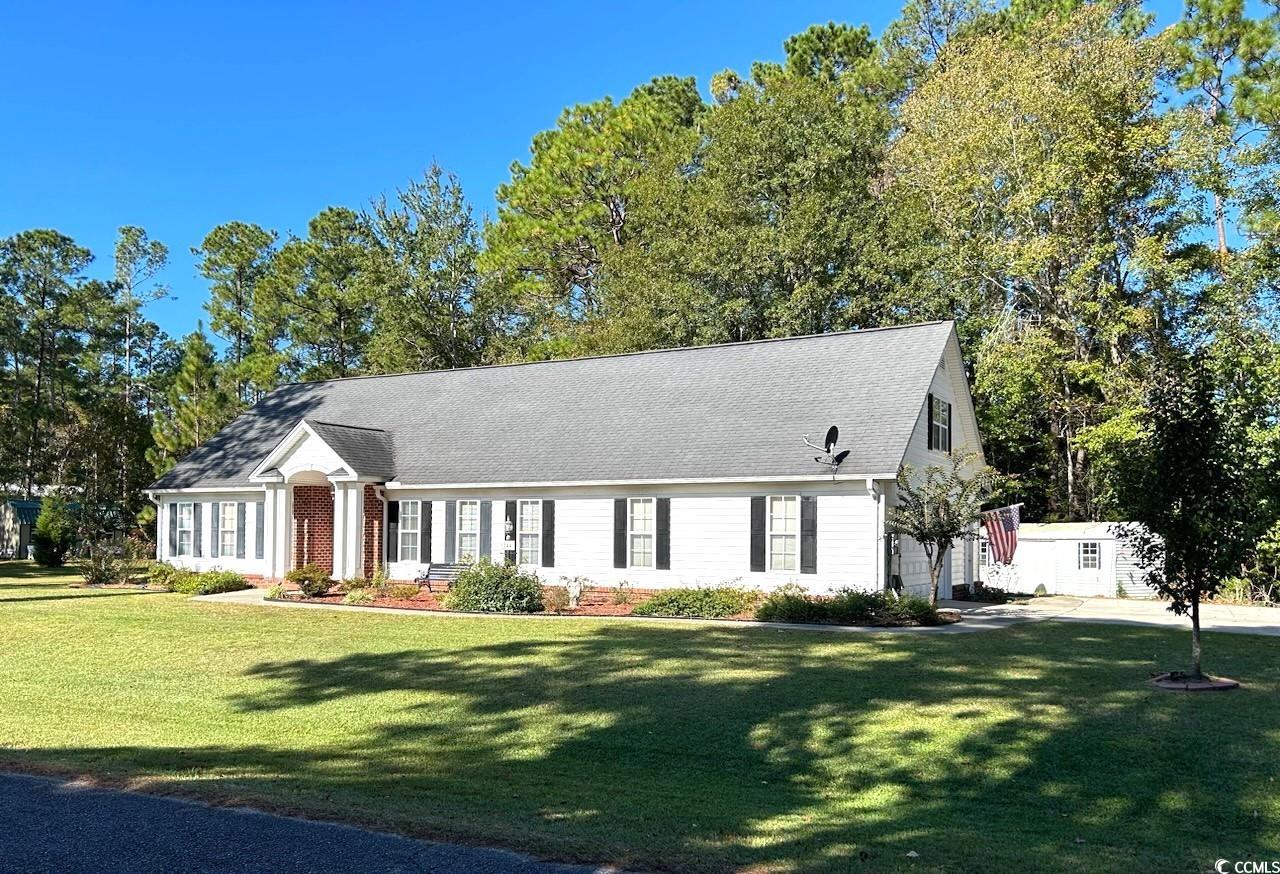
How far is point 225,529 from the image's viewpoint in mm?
29094

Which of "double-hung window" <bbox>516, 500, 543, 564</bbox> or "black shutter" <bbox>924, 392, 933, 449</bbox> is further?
"double-hung window" <bbox>516, 500, 543, 564</bbox>

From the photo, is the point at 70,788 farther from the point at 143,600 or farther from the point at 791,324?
the point at 791,324

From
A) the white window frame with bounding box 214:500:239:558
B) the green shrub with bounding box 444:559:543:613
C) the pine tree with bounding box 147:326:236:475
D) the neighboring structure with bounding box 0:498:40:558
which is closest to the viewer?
the green shrub with bounding box 444:559:543:613

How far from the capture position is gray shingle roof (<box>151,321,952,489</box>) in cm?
2173

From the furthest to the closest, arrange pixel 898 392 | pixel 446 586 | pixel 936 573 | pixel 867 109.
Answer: pixel 867 109, pixel 446 586, pixel 898 392, pixel 936 573

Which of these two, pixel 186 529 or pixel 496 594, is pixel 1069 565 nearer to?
pixel 496 594

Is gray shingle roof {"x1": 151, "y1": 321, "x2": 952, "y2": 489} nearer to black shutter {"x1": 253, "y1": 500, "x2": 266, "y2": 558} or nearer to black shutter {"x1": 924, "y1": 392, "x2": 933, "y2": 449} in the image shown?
black shutter {"x1": 924, "y1": 392, "x2": 933, "y2": 449}

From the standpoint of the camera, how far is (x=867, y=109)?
125 ft

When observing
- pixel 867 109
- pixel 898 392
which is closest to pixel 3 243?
pixel 867 109

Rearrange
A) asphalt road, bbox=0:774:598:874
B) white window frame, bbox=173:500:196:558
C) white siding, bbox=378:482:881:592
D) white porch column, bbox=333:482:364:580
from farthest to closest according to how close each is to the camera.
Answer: white window frame, bbox=173:500:196:558 → white porch column, bbox=333:482:364:580 → white siding, bbox=378:482:881:592 → asphalt road, bbox=0:774:598:874

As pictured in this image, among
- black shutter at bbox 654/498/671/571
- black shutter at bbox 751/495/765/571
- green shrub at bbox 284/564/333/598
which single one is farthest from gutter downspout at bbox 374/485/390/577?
black shutter at bbox 751/495/765/571

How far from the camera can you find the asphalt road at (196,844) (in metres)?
5.57

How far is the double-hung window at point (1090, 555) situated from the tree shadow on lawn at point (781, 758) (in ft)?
45.2

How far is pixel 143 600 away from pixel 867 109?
30407mm
